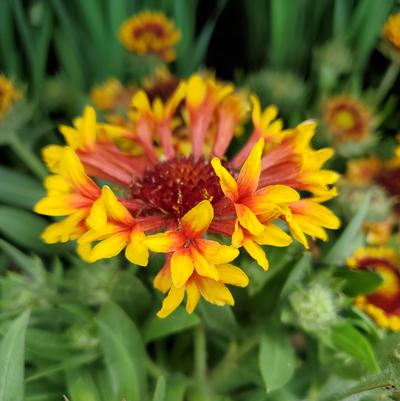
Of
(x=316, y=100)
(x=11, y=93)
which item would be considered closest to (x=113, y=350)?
(x=11, y=93)

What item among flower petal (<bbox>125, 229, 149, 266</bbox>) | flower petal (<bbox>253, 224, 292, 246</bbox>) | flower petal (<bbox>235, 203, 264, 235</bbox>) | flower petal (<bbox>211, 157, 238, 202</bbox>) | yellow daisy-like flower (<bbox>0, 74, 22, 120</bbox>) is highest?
flower petal (<bbox>211, 157, 238, 202</bbox>)

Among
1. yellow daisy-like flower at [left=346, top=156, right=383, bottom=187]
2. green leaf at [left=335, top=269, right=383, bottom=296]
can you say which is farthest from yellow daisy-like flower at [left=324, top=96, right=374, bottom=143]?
green leaf at [left=335, top=269, right=383, bottom=296]

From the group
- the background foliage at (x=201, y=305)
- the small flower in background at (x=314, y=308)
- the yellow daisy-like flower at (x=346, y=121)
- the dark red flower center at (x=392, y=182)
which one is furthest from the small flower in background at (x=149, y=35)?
the small flower in background at (x=314, y=308)

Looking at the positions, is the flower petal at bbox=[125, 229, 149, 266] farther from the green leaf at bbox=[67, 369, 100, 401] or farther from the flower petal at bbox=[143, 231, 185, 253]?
the green leaf at bbox=[67, 369, 100, 401]

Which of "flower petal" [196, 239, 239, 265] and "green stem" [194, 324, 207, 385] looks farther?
"green stem" [194, 324, 207, 385]

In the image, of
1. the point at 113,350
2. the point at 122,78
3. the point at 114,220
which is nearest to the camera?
the point at 114,220

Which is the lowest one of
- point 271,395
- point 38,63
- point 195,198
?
point 271,395

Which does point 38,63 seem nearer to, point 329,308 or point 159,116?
point 159,116
